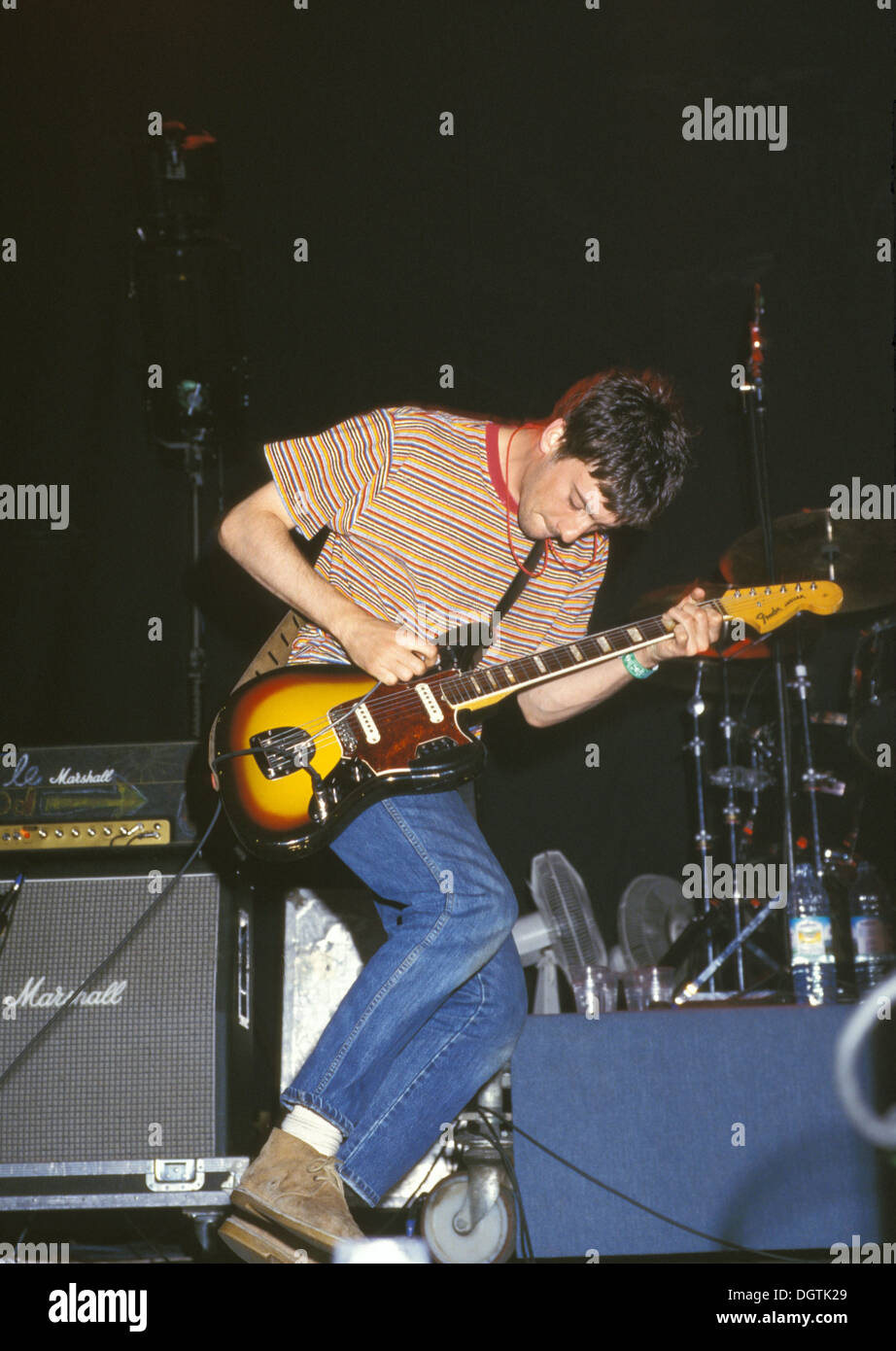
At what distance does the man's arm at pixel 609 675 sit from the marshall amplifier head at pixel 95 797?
802mm

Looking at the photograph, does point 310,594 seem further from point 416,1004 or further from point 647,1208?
point 647,1208

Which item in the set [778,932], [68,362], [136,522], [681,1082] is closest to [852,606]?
[778,932]

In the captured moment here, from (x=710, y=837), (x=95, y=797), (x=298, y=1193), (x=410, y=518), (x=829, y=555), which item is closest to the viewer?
(x=298, y=1193)

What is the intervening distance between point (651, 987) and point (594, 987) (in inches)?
9.0

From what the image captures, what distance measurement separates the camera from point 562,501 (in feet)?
8.14

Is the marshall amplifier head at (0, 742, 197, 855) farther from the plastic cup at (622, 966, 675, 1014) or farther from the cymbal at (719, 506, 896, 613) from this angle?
the cymbal at (719, 506, 896, 613)

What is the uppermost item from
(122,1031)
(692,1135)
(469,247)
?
(469,247)

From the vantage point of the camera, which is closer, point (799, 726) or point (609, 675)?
point (609, 675)

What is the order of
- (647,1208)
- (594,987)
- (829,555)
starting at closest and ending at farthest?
1. (647,1208)
2. (594,987)
3. (829,555)

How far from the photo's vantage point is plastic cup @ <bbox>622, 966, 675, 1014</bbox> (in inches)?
116

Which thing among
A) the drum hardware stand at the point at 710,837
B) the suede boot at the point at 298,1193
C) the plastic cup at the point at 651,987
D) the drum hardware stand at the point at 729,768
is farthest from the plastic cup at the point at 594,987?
the suede boot at the point at 298,1193

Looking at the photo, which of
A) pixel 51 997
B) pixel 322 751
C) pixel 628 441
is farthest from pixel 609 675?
pixel 51 997

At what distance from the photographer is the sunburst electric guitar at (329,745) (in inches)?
85.0

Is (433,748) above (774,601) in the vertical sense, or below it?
below
